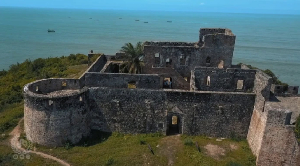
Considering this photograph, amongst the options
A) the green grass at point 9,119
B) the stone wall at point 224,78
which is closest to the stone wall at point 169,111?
the stone wall at point 224,78

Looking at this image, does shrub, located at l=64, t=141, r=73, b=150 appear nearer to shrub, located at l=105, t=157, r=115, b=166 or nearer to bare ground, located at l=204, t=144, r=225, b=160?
shrub, located at l=105, t=157, r=115, b=166

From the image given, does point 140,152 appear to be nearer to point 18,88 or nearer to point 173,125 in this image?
point 173,125

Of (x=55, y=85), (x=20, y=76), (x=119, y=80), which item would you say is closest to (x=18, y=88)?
(x=20, y=76)

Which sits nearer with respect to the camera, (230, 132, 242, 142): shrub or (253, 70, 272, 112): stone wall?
(253, 70, 272, 112): stone wall

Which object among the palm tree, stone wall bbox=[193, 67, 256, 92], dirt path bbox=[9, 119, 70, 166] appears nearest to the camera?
dirt path bbox=[9, 119, 70, 166]

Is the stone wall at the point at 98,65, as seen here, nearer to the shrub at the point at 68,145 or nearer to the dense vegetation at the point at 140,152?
the shrub at the point at 68,145

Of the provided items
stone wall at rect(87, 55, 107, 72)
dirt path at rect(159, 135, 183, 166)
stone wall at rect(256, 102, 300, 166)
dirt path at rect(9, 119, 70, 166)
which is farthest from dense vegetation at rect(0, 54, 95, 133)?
stone wall at rect(256, 102, 300, 166)

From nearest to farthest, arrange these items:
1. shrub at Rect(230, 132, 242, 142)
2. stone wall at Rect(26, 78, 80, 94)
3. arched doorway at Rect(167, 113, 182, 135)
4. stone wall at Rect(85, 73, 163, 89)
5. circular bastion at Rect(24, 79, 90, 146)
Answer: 1. circular bastion at Rect(24, 79, 90, 146)
2. shrub at Rect(230, 132, 242, 142)
3. arched doorway at Rect(167, 113, 182, 135)
4. stone wall at Rect(85, 73, 163, 89)
5. stone wall at Rect(26, 78, 80, 94)
